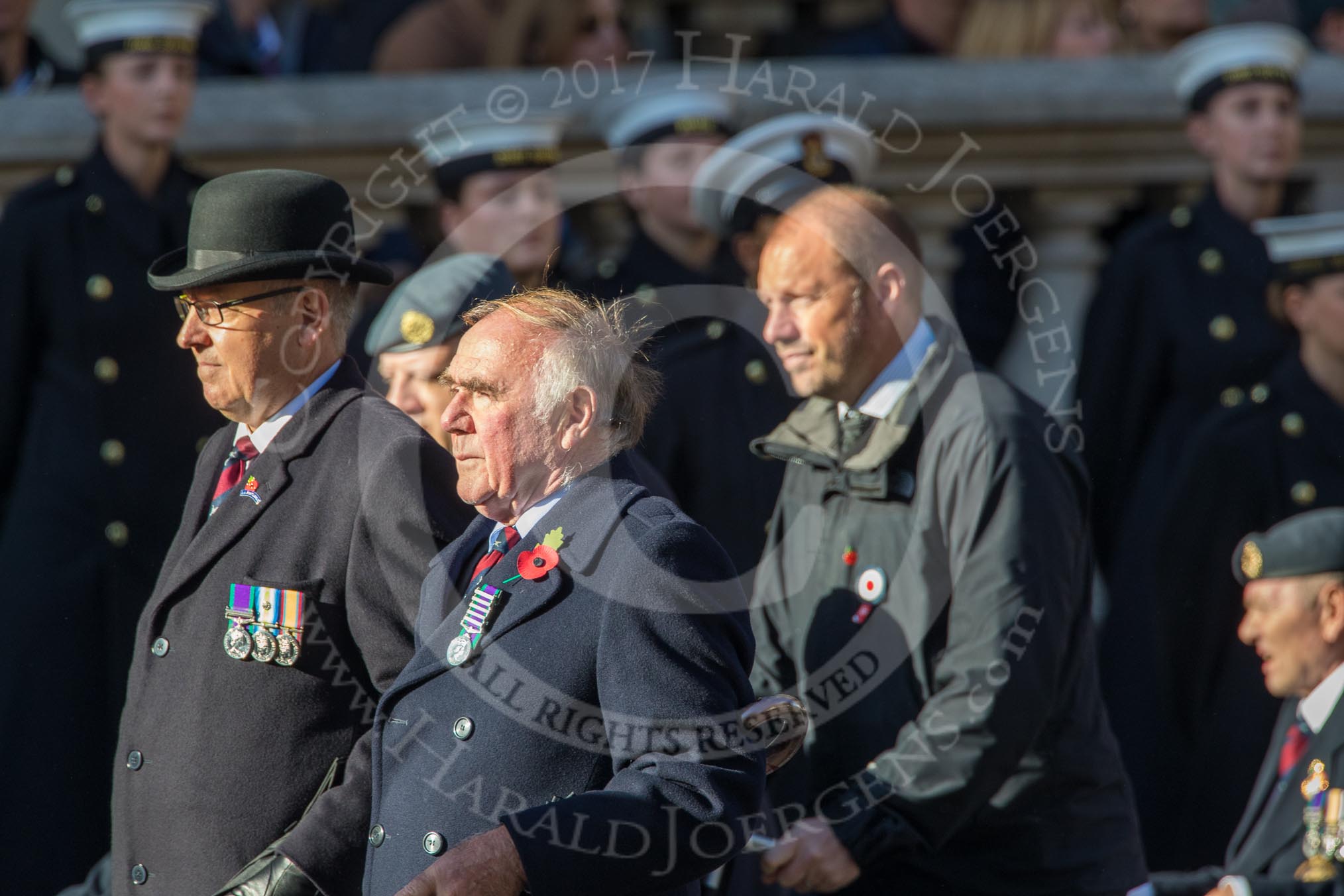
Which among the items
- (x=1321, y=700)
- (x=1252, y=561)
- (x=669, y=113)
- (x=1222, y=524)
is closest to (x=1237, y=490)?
(x=1222, y=524)

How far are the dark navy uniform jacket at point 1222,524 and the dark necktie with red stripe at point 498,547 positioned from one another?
3.04 m

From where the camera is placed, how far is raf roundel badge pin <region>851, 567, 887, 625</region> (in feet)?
13.2

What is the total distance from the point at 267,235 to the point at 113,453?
2.19 metres

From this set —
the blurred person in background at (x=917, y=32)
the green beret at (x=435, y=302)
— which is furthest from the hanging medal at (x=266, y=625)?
the blurred person in background at (x=917, y=32)

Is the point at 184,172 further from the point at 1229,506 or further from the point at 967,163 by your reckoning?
the point at 1229,506

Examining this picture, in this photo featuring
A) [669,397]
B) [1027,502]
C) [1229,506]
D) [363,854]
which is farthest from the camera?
[1229,506]

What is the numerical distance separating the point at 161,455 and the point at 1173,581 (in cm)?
285

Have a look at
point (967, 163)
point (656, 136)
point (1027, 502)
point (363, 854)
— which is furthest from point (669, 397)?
point (363, 854)

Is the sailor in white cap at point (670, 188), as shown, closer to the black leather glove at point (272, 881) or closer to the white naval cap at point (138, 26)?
the white naval cap at point (138, 26)

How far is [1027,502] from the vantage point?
12.6 ft

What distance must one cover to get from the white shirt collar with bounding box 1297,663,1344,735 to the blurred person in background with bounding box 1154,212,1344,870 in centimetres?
101

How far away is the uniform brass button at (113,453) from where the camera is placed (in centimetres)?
558

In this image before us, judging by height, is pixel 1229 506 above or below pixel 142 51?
below

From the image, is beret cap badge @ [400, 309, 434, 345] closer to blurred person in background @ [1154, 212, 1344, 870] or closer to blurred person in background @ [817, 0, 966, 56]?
blurred person in background @ [1154, 212, 1344, 870]
